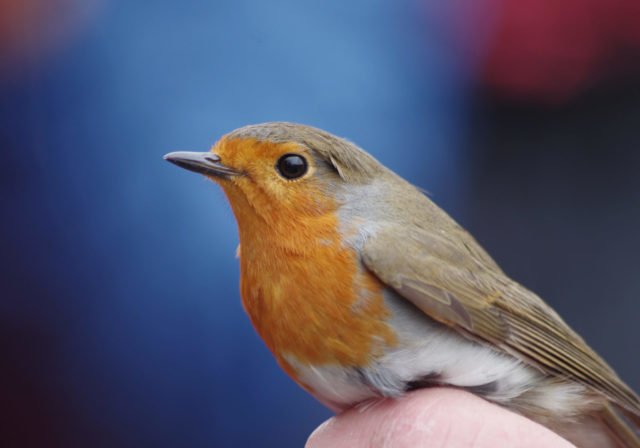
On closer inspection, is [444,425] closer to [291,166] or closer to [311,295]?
[311,295]

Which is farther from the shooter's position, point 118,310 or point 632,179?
point 632,179

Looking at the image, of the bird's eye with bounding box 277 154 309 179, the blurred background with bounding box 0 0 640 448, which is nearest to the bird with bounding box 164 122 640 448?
the bird's eye with bounding box 277 154 309 179

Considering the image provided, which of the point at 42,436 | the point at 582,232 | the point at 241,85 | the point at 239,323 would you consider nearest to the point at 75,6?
the point at 241,85

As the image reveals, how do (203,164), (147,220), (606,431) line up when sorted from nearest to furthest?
(203,164) → (606,431) → (147,220)

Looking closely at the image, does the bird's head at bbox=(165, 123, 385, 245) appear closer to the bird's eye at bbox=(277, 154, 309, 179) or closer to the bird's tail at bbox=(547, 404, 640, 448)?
the bird's eye at bbox=(277, 154, 309, 179)

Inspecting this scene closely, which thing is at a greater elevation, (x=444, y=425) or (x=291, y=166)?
(x=291, y=166)

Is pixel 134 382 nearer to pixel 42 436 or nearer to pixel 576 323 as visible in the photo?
pixel 42 436

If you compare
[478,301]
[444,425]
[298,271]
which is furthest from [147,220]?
[444,425]
